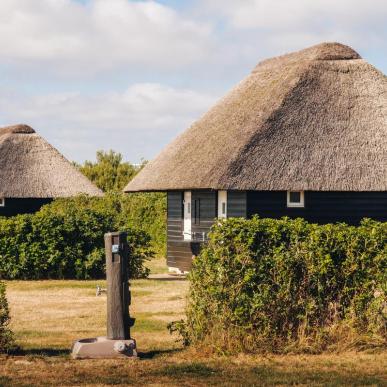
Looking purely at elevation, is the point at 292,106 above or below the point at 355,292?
above

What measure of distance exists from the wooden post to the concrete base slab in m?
0.13

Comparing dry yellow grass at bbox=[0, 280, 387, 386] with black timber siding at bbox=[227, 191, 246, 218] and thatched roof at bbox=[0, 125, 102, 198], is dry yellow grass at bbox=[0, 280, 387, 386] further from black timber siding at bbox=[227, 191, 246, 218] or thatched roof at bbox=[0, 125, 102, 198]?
thatched roof at bbox=[0, 125, 102, 198]

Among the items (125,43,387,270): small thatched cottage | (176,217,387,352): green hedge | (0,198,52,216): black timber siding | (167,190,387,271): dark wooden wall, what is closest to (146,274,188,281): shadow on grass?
(125,43,387,270): small thatched cottage

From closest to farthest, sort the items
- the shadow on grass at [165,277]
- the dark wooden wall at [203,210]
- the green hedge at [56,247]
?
the green hedge at [56,247]
the shadow on grass at [165,277]
the dark wooden wall at [203,210]

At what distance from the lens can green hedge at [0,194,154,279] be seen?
73.6ft

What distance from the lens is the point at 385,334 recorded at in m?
10.9

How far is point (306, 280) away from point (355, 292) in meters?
0.62

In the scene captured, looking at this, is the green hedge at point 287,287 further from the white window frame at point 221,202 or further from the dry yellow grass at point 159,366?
the white window frame at point 221,202

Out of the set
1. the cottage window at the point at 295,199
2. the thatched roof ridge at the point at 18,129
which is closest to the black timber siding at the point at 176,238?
the cottage window at the point at 295,199

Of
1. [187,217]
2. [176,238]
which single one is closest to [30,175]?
[176,238]

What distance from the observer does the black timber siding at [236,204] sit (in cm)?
2377

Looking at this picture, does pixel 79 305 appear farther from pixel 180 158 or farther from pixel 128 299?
pixel 180 158

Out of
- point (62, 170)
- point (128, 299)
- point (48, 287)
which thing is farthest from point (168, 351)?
point (62, 170)

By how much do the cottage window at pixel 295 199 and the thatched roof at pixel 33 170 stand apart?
1637 cm
